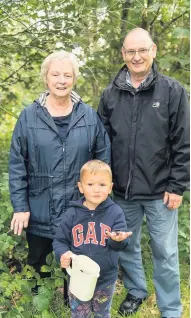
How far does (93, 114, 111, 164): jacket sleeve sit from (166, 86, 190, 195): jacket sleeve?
16.9 inches

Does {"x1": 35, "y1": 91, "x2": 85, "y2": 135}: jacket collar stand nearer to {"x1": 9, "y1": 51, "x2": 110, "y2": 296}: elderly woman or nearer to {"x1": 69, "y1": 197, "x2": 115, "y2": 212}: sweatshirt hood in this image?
{"x1": 9, "y1": 51, "x2": 110, "y2": 296}: elderly woman

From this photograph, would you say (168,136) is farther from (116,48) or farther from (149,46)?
(116,48)

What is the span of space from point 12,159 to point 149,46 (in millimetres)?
1169

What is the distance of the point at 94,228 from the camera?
284 cm

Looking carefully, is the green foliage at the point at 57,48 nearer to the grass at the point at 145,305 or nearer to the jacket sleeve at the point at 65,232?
the grass at the point at 145,305

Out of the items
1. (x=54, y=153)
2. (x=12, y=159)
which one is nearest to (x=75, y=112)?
(x=54, y=153)

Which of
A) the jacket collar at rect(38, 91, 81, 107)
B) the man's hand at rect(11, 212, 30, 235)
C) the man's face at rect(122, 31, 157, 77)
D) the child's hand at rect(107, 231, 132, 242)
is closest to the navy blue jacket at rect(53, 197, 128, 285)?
the child's hand at rect(107, 231, 132, 242)

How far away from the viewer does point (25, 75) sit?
4949mm

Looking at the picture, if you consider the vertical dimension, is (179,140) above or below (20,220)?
above

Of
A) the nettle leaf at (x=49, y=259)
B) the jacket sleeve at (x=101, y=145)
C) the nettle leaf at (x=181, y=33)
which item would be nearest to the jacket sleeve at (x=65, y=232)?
the nettle leaf at (x=49, y=259)

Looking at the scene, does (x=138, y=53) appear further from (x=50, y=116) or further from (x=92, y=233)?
(x=92, y=233)

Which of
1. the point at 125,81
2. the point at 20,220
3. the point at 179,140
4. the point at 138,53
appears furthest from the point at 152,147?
the point at 20,220

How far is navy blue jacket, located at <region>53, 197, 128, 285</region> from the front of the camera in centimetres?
282

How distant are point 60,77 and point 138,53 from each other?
55 cm
